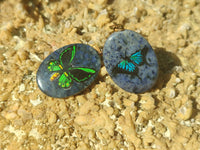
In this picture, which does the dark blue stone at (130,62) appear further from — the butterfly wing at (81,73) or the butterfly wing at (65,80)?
the butterfly wing at (65,80)

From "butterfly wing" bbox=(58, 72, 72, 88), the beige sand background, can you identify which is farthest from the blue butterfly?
"butterfly wing" bbox=(58, 72, 72, 88)

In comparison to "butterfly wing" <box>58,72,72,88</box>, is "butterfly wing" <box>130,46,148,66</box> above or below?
above

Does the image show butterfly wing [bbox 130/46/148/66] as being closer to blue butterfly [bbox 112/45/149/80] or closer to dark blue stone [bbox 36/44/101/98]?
blue butterfly [bbox 112/45/149/80]

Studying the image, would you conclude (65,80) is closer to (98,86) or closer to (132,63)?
(98,86)

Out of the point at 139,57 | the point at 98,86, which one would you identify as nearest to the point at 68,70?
the point at 98,86

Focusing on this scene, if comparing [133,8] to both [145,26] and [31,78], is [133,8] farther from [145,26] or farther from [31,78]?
[31,78]

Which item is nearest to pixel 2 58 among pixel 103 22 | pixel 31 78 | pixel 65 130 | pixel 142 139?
pixel 31 78
